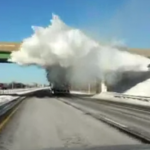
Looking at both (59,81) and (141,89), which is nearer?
(141,89)

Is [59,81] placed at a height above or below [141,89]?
above

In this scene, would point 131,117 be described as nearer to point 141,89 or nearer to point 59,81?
point 141,89

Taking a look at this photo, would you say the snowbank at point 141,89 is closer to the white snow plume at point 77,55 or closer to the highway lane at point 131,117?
the white snow plume at point 77,55

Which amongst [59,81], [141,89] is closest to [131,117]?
[141,89]

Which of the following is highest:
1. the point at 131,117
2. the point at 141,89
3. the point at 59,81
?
the point at 59,81

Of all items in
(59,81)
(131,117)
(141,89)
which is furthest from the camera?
(59,81)

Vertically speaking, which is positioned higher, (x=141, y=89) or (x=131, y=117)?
(x=141, y=89)

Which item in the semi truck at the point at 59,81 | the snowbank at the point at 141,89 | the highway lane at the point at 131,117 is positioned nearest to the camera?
the highway lane at the point at 131,117

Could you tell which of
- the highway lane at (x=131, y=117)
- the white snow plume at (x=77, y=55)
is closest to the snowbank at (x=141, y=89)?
the white snow plume at (x=77, y=55)

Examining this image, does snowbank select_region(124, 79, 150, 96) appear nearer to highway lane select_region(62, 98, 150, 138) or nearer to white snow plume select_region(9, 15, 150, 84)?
white snow plume select_region(9, 15, 150, 84)

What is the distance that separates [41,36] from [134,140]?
55.0 m

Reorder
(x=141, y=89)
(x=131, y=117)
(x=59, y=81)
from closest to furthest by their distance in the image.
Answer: (x=131, y=117) < (x=141, y=89) < (x=59, y=81)

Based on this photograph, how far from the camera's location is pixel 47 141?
426 inches

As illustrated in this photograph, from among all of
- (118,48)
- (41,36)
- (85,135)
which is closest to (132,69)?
(118,48)
